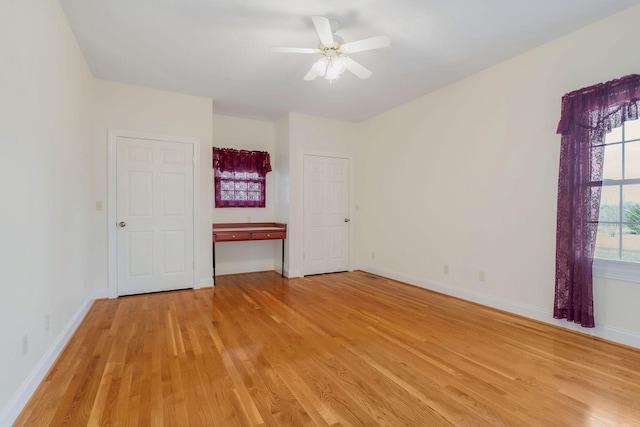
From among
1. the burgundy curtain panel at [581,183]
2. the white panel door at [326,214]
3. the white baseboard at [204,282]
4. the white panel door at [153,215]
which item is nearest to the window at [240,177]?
the white panel door at [153,215]

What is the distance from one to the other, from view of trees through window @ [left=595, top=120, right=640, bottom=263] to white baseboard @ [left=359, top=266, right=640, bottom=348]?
619 millimetres

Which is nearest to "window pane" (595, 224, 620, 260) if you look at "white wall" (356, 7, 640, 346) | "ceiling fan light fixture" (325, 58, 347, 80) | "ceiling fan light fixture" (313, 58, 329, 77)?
"white wall" (356, 7, 640, 346)

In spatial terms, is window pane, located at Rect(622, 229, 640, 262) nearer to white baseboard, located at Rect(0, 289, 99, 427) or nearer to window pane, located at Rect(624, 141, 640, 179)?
window pane, located at Rect(624, 141, 640, 179)

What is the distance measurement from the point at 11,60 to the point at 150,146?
8.15 feet

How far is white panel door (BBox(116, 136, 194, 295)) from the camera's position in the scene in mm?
3928

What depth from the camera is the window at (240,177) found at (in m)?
4.80

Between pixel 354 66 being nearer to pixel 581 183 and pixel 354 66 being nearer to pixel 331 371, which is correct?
pixel 581 183

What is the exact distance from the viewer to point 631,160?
2.53 m

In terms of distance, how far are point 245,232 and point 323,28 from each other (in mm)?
3104

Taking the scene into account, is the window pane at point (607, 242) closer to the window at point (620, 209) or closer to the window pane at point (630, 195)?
the window at point (620, 209)

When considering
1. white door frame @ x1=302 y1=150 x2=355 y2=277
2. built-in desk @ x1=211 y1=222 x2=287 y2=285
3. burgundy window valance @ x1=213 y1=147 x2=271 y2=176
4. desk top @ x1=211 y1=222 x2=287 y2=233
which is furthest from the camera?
white door frame @ x1=302 y1=150 x2=355 y2=277

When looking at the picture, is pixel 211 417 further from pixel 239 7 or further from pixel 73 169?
pixel 239 7

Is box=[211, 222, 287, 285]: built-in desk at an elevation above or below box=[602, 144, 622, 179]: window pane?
below

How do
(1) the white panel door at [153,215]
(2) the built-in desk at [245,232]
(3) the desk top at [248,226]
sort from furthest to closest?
(3) the desk top at [248,226] → (2) the built-in desk at [245,232] → (1) the white panel door at [153,215]
